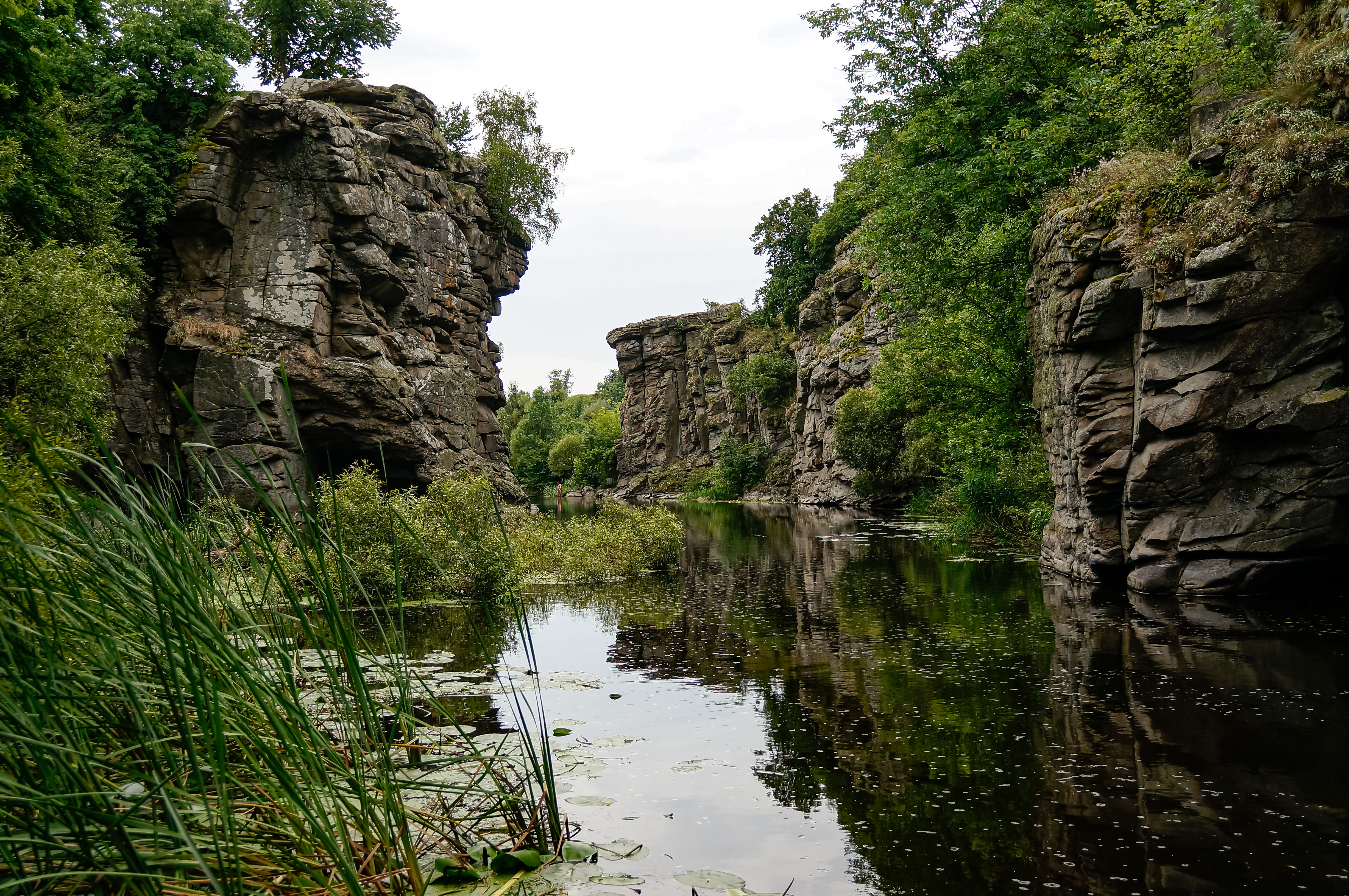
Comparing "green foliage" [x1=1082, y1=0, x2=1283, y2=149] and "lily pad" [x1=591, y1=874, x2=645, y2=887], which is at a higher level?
"green foliage" [x1=1082, y1=0, x2=1283, y2=149]

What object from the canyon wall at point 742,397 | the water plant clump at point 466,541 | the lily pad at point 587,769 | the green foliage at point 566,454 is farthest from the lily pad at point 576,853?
the green foliage at point 566,454

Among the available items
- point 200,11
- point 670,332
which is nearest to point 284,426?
point 200,11

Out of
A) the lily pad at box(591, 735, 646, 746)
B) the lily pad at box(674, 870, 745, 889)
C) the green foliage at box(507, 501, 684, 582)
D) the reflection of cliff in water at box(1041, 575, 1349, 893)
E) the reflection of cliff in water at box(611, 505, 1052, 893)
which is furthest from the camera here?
the green foliage at box(507, 501, 684, 582)

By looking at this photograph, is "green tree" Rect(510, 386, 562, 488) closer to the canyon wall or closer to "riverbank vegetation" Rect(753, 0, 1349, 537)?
the canyon wall

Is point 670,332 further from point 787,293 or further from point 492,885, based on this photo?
point 492,885

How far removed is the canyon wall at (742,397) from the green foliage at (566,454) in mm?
9082

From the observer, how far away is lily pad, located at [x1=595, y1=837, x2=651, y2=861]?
409cm

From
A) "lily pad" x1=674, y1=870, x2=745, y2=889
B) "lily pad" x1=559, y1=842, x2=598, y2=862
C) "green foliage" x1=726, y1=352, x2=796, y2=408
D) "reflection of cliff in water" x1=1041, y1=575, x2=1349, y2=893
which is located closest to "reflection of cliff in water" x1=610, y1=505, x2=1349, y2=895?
"reflection of cliff in water" x1=1041, y1=575, x2=1349, y2=893

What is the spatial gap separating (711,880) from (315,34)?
3678cm

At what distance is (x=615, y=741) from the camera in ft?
20.5

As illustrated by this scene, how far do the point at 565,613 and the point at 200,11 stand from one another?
21515 millimetres

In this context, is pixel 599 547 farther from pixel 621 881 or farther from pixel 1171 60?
pixel 621 881

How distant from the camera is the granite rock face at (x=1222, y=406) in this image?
1107cm

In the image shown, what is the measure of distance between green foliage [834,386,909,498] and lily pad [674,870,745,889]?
111ft
